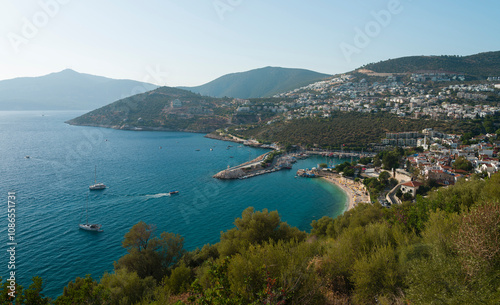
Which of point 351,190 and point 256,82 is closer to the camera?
point 351,190

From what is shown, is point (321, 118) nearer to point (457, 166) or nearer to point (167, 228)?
point (457, 166)

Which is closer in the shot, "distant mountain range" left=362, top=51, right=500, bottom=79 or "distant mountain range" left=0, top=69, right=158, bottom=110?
"distant mountain range" left=362, top=51, right=500, bottom=79

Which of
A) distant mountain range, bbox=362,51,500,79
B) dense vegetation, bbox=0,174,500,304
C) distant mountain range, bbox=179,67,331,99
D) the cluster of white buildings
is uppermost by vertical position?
distant mountain range, bbox=179,67,331,99

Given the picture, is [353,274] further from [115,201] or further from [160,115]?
[160,115]

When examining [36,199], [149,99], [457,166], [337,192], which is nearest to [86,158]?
[36,199]

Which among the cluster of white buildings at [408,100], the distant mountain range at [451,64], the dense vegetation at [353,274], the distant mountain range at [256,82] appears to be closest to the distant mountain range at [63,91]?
the distant mountain range at [256,82]

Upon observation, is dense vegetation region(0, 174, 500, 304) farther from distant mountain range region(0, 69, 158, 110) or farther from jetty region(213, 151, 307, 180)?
distant mountain range region(0, 69, 158, 110)

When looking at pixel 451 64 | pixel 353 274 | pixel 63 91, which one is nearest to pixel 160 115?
pixel 353 274

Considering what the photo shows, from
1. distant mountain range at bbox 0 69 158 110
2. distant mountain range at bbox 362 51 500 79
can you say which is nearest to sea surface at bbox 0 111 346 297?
distant mountain range at bbox 362 51 500 79
